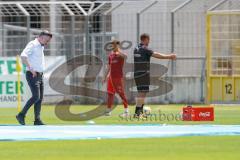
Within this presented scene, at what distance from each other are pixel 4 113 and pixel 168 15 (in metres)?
8.34

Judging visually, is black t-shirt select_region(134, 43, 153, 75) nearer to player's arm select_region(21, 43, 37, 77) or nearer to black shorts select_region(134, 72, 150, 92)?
black shorts select_region(134, 72, 150, 92)

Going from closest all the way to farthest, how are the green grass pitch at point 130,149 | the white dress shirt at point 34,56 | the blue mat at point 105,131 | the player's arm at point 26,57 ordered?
1. the green grass pitch at point 130,149
2. the blue mat at point 105,131
3. the player's arm at point 26,57
4. the white dress shirt at point 34,56

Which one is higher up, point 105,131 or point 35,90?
point 35,90

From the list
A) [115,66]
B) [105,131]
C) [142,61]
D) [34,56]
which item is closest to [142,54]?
[142,61]

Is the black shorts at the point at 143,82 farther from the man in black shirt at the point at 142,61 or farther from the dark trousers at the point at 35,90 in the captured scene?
the dark trousers at the point at 35,90

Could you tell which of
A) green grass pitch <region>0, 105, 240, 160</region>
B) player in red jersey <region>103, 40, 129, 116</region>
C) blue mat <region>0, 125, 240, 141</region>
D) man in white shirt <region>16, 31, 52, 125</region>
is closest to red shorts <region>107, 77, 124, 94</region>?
player in red jersey <region>103, 40, 129, 116</region>

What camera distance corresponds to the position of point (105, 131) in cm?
1642

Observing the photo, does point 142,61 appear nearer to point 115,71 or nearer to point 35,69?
point 115,71

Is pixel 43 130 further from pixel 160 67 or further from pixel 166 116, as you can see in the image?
pixel 160 67

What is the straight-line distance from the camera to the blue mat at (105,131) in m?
15.3

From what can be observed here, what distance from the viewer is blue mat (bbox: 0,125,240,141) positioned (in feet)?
50.3

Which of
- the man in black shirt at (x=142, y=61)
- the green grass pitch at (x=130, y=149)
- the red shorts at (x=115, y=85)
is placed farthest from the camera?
the red shorts at (x=115, y=85)

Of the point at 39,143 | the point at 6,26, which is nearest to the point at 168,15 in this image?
the point at 6,26

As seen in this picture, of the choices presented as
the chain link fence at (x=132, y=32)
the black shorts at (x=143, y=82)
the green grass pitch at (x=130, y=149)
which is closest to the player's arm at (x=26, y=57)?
the black shorts at (x=143, y=82)
